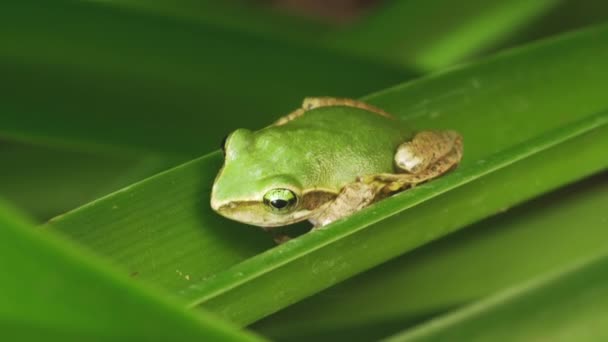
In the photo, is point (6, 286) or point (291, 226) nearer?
point (6, 286)

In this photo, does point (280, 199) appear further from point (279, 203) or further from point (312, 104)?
point (312, 104)

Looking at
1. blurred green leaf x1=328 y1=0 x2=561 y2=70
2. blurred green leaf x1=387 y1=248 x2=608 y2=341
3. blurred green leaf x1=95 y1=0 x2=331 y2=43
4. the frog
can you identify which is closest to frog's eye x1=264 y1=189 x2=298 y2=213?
the frog

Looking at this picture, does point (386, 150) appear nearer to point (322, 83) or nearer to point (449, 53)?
point (322, 83)

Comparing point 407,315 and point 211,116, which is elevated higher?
point 211,116

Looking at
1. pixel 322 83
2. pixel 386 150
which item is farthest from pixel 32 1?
pixel 386 150

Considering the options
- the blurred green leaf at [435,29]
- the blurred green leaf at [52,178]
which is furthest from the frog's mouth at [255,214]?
the blurred green leaf at [435,29]

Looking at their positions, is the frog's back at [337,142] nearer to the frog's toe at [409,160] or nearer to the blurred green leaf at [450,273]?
the frog's toe at [409,160]
